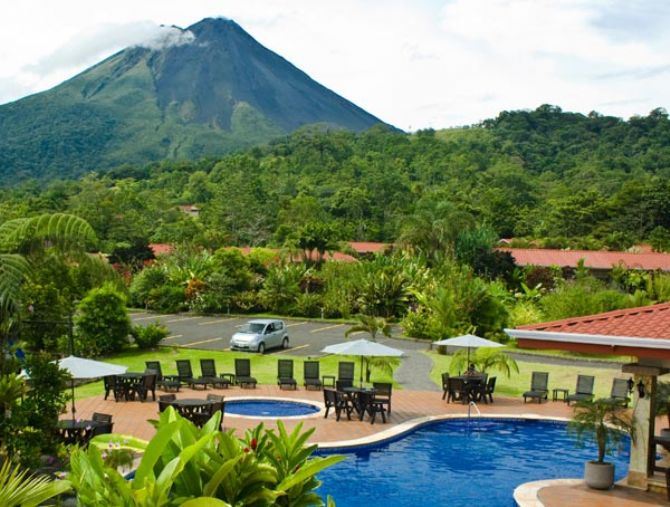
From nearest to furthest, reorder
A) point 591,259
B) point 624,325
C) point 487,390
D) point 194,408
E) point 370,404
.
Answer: point 624,325, point 194,408, point 370,404, point 487,390, point 591,259

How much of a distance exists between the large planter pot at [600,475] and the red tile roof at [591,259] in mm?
34983

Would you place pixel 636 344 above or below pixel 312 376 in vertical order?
above

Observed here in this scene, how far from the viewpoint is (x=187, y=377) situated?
21.1m

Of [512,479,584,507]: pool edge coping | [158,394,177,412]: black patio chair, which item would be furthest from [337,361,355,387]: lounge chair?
[512,479,584,507]: pool edge coping

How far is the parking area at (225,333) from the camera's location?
29547 millimetres

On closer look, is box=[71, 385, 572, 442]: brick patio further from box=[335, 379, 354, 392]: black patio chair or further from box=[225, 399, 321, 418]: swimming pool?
box=[335, 379, 354, 392]: black patio chair

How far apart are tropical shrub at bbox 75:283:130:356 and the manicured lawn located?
0.58 m

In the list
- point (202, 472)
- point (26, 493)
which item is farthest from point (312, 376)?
point (26, 493)

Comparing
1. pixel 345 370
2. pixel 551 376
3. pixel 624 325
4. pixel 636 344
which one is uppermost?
pixel 624 325

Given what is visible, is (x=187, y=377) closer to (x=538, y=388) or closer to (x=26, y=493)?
(x=538, y=388)

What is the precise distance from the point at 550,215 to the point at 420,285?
1420 inches

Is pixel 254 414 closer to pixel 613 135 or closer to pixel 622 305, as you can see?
pixel 622 305

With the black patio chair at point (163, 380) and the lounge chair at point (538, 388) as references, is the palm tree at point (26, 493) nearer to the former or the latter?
the black patio chair at point (163, 380)

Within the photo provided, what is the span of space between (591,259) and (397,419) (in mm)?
34694
